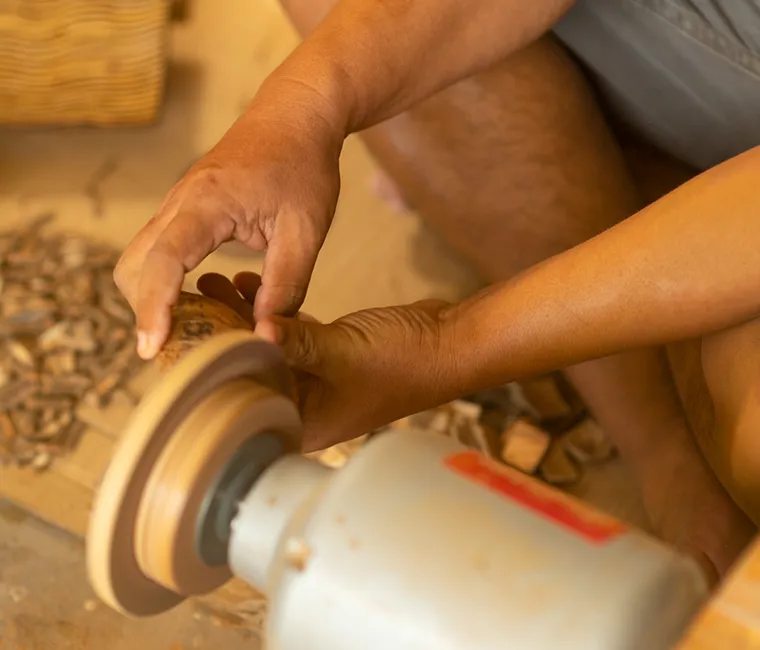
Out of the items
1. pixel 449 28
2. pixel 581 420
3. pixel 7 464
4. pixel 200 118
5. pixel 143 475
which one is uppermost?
pixel 449 28

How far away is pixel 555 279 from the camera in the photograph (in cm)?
64

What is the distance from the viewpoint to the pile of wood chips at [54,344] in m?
0.98

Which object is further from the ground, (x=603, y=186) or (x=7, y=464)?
(x=603, y=186)

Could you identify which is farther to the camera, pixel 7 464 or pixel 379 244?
pixel 379 244

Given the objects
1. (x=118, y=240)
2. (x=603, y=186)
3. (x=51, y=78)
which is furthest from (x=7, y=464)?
(x=603, y=186)

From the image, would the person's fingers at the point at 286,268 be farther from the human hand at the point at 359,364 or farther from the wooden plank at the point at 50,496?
the wooden plank at the point at 50,496

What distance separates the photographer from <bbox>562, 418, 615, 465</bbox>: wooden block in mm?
1005

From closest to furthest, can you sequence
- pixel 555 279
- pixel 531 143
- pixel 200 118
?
1. pixel 555 279
2. pixel 531 143
3. pixel 200 118

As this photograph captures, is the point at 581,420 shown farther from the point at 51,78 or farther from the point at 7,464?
the point at 51,78

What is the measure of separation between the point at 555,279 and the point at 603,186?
27 centimetres

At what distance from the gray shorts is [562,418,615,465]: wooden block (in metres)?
0.33

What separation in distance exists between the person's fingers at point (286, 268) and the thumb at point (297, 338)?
2 cm

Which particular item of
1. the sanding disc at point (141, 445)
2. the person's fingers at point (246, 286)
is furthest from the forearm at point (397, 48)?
the sanding disc at point (141, 445)

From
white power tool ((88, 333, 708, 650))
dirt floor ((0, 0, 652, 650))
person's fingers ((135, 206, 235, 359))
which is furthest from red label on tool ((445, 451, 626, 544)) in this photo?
dirt floor ((0, 0, 652, 650))
